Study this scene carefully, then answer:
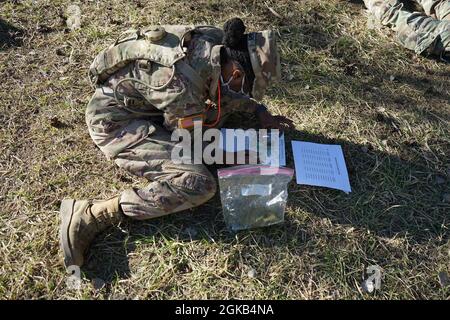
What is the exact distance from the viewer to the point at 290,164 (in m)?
3.37

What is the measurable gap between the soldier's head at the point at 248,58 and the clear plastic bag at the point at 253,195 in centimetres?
64

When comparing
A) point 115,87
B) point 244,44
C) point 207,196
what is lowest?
point 207,196

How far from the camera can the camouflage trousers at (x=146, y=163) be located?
111 inches

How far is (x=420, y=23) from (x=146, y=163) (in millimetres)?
3298

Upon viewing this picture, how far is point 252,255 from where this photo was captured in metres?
2.80

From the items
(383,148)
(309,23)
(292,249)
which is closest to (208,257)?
(292,249)

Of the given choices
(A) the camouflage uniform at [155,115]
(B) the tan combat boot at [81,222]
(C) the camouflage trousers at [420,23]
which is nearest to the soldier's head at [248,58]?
(A) the camouflage uniform at [155,115]

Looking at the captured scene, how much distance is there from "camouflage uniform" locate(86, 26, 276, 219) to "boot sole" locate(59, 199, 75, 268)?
13.3 inches

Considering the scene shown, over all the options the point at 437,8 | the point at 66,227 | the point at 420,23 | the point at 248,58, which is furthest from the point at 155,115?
the point at 437,8

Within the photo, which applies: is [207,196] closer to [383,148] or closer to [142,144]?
[142,144]

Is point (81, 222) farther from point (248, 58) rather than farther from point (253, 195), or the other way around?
point (248, 58)

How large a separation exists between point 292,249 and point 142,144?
1.22 m

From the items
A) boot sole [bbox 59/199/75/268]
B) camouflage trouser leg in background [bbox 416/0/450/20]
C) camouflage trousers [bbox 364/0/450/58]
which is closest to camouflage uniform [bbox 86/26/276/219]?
boot sole [bbox 59/199/75/268]
